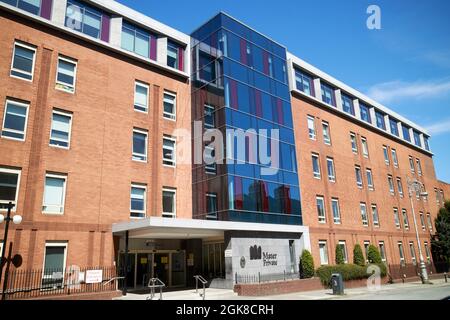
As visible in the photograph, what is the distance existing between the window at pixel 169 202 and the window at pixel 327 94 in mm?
19212

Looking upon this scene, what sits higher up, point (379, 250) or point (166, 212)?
point (166, 212)

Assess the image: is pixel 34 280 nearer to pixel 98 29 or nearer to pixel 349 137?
pixel 98 29

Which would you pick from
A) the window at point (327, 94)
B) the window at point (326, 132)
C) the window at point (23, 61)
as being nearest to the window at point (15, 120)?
the window at point (23, 61)

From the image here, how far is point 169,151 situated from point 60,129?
7.29m

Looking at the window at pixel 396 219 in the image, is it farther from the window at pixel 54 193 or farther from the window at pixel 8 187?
the window at pixel 8 187

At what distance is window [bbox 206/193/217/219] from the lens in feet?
76.8

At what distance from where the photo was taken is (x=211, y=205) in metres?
23.8

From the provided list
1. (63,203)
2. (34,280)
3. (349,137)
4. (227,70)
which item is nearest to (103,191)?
(63,203)

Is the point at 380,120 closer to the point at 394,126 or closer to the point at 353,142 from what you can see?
the point at 394,126

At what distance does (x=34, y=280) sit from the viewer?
1692cm

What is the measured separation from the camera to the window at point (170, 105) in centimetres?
2550

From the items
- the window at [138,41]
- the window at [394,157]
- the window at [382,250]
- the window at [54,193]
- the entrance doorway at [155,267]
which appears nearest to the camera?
the window at [54,193]

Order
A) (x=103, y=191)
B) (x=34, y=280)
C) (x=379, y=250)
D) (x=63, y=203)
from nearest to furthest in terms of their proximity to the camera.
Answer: (x=34, y=280), (x=63, y=203), (x=103, y=191), (x=379, y=250)
